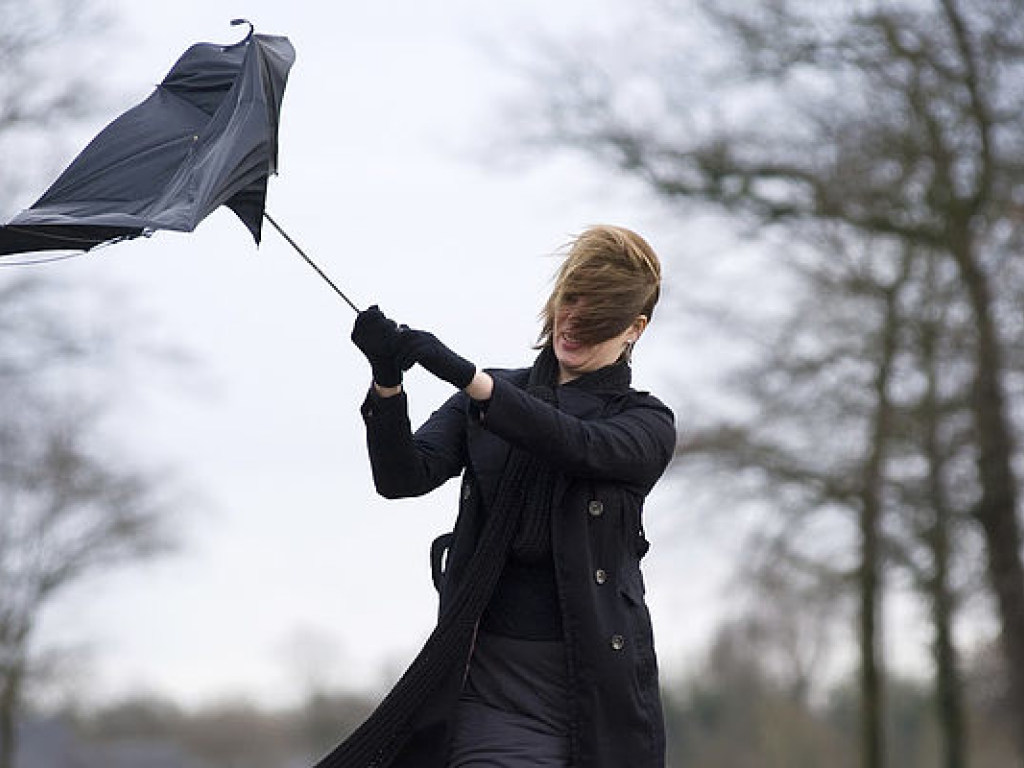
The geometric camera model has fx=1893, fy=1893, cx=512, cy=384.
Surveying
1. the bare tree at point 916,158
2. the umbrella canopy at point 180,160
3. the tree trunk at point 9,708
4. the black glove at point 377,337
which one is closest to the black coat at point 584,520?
the black glove at point 377,337

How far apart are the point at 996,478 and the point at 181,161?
17.2 metres

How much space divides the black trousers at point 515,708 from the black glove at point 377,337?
0.68 m

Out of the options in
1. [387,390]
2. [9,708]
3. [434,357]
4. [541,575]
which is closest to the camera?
[434,357]

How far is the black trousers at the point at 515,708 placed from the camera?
13.9ft

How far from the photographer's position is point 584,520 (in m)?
4.28

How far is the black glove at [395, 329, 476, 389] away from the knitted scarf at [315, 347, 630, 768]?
363mm

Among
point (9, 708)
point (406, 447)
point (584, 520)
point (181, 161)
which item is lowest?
point (584, 520)

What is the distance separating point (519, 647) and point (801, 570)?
19565mm

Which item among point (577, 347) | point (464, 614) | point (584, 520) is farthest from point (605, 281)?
point (464, 614)

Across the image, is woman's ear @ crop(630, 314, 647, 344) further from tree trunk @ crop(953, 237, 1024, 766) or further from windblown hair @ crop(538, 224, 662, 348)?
tree trunk @ crop(953, 237, 1024, 766)

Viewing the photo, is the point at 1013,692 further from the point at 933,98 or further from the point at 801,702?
the point at 801,702

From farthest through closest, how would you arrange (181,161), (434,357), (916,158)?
(916,158), (181,161), (434,357)

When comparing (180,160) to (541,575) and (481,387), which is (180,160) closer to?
(481,387)

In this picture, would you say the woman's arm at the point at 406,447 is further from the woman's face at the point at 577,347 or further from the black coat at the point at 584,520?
the woman's face at the point at 577,347
